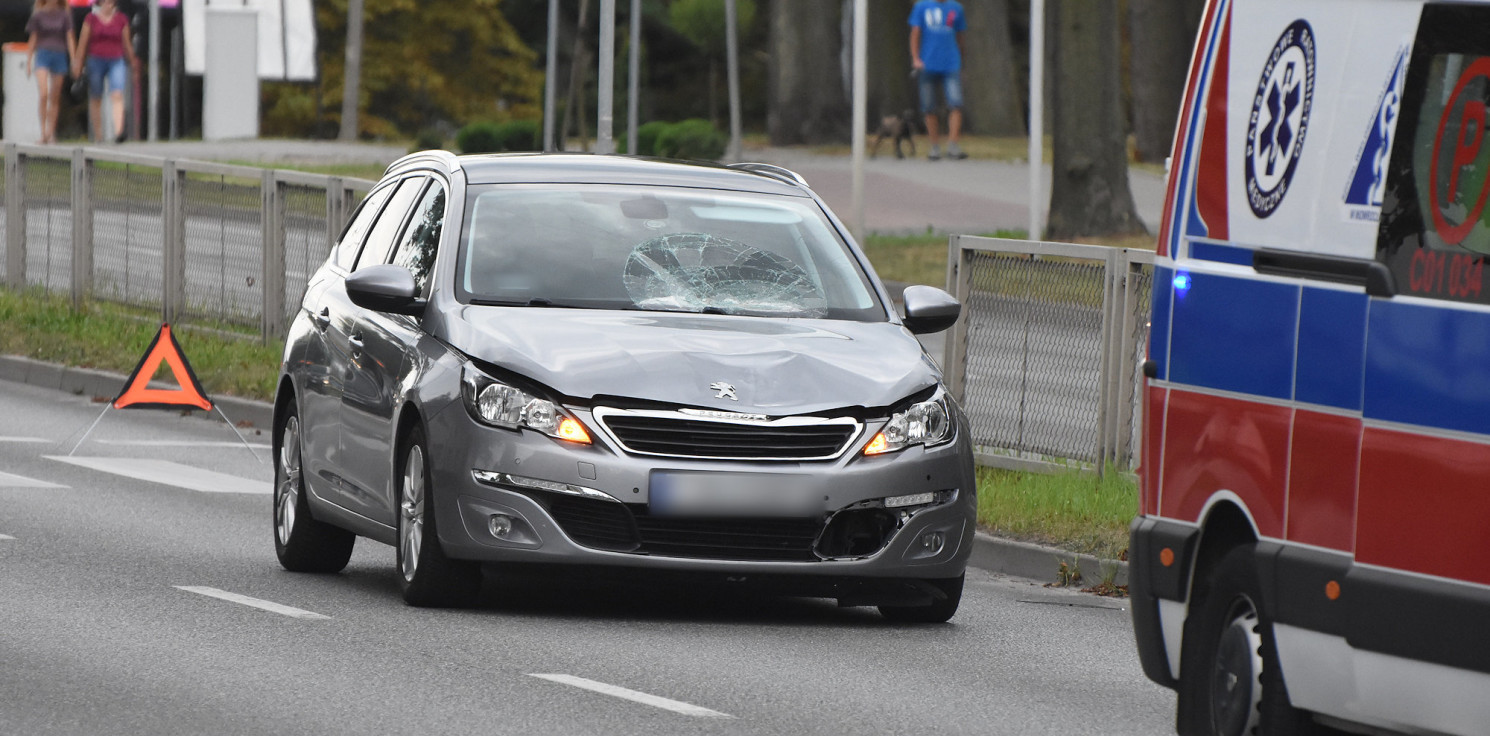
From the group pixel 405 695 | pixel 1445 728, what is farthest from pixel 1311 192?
pixel 405 695

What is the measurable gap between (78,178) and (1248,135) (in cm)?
1650

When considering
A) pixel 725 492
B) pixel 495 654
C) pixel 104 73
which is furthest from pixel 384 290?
pixel 104 73

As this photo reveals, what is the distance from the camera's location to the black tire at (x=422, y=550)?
955cm

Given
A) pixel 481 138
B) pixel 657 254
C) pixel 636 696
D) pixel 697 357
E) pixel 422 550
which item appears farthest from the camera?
pixel 481 138

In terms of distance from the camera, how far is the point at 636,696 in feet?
26.2

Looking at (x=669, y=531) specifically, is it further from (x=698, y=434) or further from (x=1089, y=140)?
(x=1089, y=140)

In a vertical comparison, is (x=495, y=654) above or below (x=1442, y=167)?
below

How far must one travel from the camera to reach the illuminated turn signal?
9227 millimetres

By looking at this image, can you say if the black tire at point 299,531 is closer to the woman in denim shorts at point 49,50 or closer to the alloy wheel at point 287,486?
the alloy wheel at point 287,486

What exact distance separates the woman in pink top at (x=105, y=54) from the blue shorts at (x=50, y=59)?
60cm

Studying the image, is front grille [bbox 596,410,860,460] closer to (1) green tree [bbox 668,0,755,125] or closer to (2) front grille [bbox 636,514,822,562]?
(2) front grille [bbox 636,514,822,562]

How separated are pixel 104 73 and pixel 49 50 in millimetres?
2291

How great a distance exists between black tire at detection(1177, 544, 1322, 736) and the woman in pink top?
31.6 meters

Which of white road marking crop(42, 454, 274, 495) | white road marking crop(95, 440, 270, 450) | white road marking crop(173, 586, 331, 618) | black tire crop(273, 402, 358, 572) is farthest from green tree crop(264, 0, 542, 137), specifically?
white road marking crop(173, 586, 331, 618)
